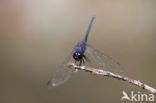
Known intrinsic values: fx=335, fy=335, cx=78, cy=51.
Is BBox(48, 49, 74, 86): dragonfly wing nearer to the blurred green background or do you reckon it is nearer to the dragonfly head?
the dragonfly head

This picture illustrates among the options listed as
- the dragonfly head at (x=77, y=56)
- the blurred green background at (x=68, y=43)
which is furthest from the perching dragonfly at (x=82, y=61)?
the blurred green background at (x=68, y=43)

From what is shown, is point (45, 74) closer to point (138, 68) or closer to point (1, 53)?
point (1, 53)

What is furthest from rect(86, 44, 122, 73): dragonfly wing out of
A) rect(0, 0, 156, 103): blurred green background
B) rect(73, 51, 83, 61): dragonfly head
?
rect(0, 0, 156, 103): blurred green background

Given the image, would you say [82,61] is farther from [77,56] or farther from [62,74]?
[62,74]

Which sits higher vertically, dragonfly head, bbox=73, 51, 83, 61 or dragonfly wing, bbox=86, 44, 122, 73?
dragonfly head, bbox=73, 51, 83, 61

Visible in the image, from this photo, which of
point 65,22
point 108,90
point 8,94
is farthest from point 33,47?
point 108,90

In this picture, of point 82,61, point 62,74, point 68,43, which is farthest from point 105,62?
point 68,43
